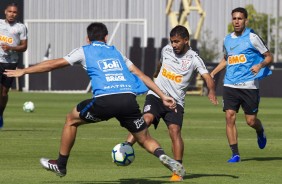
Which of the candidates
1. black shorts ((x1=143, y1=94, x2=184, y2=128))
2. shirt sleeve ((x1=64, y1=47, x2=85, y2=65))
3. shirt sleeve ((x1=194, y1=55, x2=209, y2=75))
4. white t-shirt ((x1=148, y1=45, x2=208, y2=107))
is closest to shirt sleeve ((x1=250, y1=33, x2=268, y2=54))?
white t-shirt ((x1=148, y1=45, x2=208, y2=107))

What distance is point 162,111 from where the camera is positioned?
1405cm

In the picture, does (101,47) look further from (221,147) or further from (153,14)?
(153,14)

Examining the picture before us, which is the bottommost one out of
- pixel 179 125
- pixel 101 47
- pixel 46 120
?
pixel 46 120

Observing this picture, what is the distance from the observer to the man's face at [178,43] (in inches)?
543

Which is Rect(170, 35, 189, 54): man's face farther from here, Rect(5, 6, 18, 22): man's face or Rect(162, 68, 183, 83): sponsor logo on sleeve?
Rect(5, 6, 18, 22): man's face

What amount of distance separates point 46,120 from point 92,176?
12157 millimetres

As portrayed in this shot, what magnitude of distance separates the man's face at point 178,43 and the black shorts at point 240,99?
2.48 meters

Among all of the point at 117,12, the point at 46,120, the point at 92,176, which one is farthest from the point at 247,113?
the point at 117,12

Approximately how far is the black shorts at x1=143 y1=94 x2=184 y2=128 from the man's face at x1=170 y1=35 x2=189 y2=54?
70 centimetres

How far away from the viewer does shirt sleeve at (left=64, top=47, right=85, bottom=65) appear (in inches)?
475

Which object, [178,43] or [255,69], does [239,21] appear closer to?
[255,69]

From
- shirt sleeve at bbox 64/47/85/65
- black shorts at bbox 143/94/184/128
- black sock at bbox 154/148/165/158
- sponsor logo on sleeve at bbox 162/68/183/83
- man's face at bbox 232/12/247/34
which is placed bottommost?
black sock at bbox 154/148/165/158

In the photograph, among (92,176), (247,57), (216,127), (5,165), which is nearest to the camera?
(92,176)

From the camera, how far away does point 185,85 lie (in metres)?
14.2
